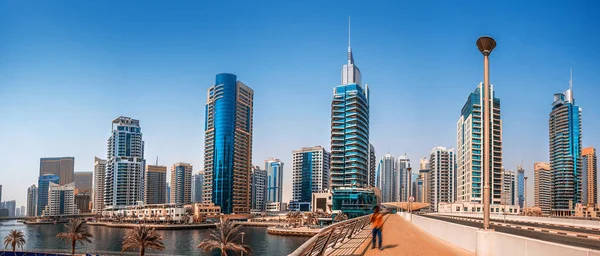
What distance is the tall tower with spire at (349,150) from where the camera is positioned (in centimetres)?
14850

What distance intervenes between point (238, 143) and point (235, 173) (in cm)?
1391

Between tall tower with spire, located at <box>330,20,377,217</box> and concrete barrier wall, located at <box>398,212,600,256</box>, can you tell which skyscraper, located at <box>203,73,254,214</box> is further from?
concrete barrier wall, located at <box>398,212,600,256</box>

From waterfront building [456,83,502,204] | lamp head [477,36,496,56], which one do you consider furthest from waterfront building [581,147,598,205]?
lamp head [477,36,496,56]

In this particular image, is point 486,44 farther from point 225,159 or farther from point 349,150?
point 225,159

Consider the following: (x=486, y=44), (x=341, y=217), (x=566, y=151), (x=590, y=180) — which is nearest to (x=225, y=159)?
(x=341, y=217)

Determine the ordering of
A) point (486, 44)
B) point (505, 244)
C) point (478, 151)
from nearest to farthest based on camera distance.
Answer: point (505, 244)
point (486, 44)
point (478, 151)

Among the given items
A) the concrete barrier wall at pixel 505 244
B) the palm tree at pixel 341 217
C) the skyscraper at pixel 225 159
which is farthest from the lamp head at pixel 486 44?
the skyscraper at pixel 225 159

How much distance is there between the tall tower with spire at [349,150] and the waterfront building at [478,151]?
108 ft

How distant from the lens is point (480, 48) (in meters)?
14.9

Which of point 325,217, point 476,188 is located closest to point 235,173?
point 325,217

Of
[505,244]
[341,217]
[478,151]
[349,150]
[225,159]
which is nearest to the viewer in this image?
[505,244]

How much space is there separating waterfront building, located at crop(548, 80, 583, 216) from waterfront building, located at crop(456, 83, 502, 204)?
2489 inches

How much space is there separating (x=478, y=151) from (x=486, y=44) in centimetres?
11756

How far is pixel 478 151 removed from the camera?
124m
